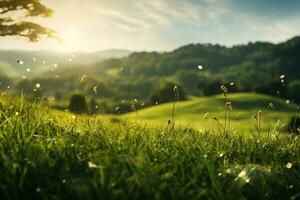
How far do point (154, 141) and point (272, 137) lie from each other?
204 centimetres

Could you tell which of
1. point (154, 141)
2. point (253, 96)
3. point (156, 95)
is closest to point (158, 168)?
point (154, 141)

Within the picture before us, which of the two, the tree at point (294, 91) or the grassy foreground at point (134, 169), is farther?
the tree at point (294, 91)

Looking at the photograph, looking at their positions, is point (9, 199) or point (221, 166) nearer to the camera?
point (9, 199)

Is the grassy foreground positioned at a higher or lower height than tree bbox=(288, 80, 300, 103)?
higher

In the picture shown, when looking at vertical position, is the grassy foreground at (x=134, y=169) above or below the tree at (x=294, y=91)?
above

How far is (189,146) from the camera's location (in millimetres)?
6566

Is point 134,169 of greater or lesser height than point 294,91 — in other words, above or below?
above

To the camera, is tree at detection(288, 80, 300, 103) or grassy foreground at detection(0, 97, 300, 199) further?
tree at detection(288, 80, 300, 103)

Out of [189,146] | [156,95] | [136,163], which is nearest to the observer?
[136,163]

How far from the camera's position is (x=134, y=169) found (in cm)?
515

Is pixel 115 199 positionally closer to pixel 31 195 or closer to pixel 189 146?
pixel 31 195

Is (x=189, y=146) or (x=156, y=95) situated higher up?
(x=189, y=146)

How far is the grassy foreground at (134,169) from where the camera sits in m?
4.76

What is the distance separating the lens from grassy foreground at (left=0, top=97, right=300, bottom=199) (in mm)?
4758
